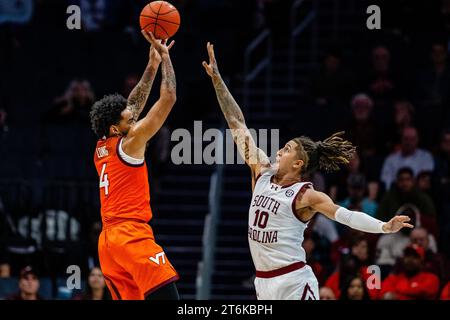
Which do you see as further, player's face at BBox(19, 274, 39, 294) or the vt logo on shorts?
player's face at BBox(19, 274, 39, 294)

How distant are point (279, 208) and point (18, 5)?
32.1ft

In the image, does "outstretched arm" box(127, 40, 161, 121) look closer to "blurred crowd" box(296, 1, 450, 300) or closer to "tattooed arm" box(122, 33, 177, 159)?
"tattooed arm" box(122, 33, 177, 159)

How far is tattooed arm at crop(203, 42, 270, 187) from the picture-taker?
31.0 ft

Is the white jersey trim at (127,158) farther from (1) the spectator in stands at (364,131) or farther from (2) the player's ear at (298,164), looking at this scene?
(1) the spectator in stands at (364,131)

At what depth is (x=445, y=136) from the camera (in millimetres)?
14562

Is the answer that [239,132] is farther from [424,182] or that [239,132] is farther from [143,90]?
[424,182]

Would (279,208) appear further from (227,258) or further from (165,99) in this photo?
(227,258)

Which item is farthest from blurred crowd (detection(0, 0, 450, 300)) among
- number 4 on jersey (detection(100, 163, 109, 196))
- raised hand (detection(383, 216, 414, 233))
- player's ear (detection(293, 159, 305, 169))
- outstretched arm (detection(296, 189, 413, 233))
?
raised hand (detection(383, 216, 414, 233))

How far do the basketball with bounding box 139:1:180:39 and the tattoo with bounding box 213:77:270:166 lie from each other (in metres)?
0.70

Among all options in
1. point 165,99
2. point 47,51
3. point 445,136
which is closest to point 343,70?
point 445,136

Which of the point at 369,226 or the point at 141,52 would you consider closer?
the point at 369,226

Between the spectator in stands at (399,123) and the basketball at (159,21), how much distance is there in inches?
218

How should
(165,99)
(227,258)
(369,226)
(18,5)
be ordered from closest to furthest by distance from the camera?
1. (369,226)
2. (165,99)
3. (227,258)
4. (18,5)

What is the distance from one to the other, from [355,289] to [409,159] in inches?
105
